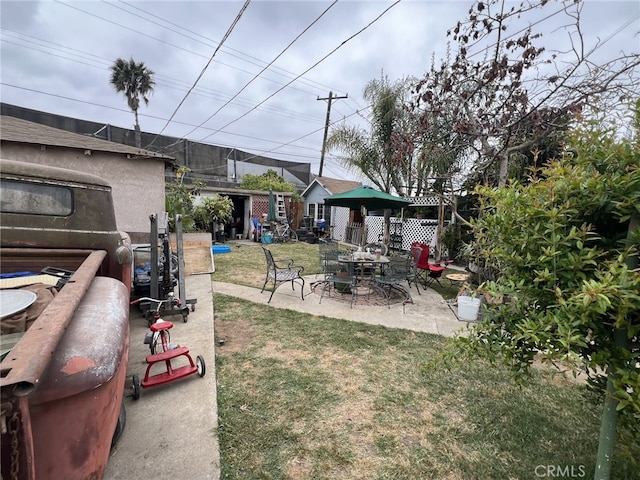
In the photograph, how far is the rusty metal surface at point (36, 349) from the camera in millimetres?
794

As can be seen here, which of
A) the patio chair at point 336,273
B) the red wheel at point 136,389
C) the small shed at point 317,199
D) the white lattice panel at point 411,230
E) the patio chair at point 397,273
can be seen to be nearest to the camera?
the red wheel at point 136,389

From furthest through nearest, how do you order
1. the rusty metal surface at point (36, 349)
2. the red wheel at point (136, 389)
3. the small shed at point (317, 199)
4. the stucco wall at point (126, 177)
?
the small shed at point (317, 199), the stucco wall at point (126, 177), the red wheel at point (136, 389), the rusty metal surface at point (36, 349)

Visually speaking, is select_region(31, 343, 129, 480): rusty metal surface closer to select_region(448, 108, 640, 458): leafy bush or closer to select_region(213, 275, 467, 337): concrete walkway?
select_region(448, 108, 640, 458): leafy bush

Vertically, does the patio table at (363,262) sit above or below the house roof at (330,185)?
below

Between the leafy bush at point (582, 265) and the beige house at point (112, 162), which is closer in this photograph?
the leafy bush at point (582, 265)

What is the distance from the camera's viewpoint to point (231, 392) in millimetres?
2719

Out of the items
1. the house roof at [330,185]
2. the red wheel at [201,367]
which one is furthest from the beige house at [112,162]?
the house roof at [330,185]

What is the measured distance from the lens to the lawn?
1983 millimetres

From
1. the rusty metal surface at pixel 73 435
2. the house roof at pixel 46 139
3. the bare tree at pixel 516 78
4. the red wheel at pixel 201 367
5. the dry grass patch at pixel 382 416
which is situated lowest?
the dry grass patch at pixel 382 416

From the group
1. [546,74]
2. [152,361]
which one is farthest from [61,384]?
[546,74]

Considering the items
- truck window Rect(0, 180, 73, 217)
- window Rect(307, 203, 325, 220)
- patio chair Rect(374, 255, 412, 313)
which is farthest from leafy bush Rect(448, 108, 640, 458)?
window Rect(307, 203, 325, 220)

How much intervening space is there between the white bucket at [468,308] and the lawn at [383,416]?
3.96 feet

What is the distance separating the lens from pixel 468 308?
4.77 meters

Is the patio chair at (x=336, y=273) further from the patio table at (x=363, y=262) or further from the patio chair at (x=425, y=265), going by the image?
the patio chair at (x=425, y=265)
